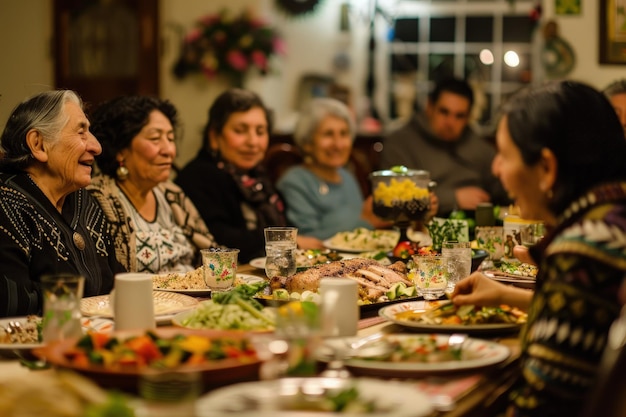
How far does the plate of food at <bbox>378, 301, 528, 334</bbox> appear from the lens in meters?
2.02

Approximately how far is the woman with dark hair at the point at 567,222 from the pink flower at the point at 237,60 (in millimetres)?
4584

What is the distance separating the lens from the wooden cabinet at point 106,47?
21.6 feet

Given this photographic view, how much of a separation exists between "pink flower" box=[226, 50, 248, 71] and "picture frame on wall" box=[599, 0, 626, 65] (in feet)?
7.60

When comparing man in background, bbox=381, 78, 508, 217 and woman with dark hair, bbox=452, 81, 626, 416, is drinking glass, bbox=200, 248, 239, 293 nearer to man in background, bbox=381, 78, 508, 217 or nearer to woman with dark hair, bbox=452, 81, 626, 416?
woman with dark hair, bbox=452, 81, 626, 416

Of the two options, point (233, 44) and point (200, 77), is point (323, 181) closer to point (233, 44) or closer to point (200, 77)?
point (233, 44)

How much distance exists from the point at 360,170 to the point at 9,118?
3019 millimetres

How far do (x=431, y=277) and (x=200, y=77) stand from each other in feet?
14.4

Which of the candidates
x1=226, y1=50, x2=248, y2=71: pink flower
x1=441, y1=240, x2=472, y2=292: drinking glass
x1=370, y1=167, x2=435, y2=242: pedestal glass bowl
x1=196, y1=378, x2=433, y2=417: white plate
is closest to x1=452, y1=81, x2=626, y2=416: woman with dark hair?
x1=196, y1=378, x2=433, y2=417: white plate

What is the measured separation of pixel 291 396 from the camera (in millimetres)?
1344

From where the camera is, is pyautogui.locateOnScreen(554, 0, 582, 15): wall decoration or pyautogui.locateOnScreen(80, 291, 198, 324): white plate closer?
pyautogui.locateOnScreen(80, 291, 198, 324): white plate

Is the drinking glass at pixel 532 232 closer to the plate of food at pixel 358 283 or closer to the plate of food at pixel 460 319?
the plate of food at pixel 358 283

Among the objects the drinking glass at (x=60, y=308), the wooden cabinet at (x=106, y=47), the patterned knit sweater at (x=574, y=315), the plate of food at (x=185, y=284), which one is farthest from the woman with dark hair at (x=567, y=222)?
the wooden cabinet at (x=106, y=47)

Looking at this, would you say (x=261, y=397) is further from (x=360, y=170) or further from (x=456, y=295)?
(x=360, y=170)

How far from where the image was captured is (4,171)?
262cm
